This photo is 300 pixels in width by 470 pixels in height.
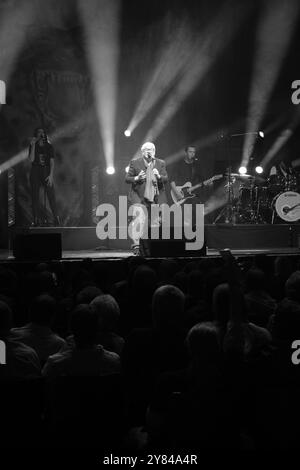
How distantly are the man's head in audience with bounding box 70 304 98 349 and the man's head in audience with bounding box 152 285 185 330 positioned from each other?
34 centimetres

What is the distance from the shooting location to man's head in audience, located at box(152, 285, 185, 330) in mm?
3014

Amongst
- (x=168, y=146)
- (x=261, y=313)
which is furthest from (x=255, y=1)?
(x=261, y=313)

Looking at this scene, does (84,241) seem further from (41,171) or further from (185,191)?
(185,191)

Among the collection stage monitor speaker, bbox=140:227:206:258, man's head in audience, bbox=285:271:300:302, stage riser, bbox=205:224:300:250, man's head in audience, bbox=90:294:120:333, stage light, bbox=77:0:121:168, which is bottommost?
man's head in audience, bbox=90:294:120:333

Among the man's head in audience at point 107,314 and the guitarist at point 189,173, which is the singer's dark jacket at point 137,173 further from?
the man's head in audience at point 107,314

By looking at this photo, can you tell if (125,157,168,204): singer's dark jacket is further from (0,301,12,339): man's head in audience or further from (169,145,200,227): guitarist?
(0,301,12,339): man's head in audience

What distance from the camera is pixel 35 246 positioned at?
7.91 metres

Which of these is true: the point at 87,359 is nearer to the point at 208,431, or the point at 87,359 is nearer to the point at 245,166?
the point at 208,431

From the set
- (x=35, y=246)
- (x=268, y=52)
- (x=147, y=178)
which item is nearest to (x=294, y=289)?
(x=35, y=246)

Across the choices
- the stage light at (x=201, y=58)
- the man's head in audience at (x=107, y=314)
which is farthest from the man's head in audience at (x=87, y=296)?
the stage light at (x=201, y=58)

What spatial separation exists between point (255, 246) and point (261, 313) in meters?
7.32

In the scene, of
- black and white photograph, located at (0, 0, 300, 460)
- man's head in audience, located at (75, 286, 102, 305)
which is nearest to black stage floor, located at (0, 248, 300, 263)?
black and white photograph, located at (0, 0, 300, 460)

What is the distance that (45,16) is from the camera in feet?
41.9
